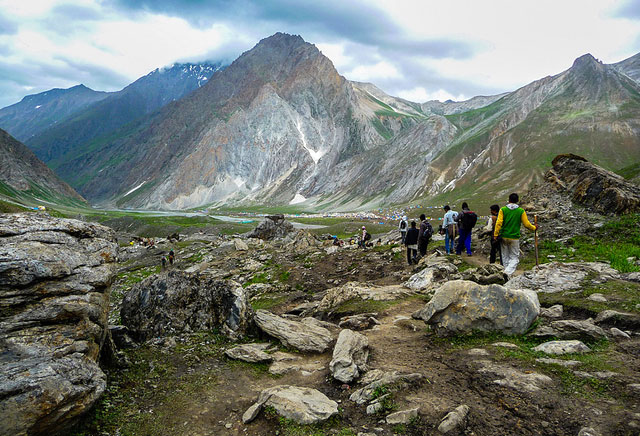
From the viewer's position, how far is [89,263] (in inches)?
344

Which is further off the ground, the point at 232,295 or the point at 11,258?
the point at 11,258

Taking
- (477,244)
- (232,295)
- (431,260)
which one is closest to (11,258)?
(232,295)

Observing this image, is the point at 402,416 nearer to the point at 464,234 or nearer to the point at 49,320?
the point at 49,320

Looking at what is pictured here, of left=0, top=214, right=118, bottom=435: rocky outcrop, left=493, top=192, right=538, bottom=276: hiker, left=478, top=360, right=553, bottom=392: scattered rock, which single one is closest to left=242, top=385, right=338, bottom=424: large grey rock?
left=0, top=214, right=118, bottom=435: rocky outcrop

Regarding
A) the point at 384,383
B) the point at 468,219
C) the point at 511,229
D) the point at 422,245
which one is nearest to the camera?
the point at 384,383

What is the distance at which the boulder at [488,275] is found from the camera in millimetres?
12680

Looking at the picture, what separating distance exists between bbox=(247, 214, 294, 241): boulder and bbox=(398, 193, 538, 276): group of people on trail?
32.4 m

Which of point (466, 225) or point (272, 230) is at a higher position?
point (466, 225)

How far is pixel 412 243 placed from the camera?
19375 mm

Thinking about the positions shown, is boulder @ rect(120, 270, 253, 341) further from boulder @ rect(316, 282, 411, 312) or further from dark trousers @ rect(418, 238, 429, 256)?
dark trousers @ rect(418, 238, 429, 256)

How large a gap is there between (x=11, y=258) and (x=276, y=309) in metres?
11.1

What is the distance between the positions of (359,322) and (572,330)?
5.89m

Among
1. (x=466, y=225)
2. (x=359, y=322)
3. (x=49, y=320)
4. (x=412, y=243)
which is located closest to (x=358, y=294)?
(x=359, y=322)

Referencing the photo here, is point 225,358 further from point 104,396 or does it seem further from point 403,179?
point 403,179
